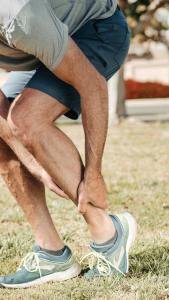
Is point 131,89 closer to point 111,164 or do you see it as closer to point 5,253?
point 111,164

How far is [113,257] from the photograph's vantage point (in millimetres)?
3754

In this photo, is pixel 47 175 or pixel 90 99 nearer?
pixel 90 99

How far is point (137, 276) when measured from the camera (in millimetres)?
3756

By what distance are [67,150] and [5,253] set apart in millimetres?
933

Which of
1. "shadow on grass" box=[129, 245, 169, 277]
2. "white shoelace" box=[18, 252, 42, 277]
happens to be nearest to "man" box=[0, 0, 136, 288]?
"white shoelace" box=[18, 252, 42, 277]

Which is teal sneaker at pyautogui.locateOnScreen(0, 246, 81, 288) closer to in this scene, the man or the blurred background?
the man

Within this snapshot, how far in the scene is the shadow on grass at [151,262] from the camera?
150 inches

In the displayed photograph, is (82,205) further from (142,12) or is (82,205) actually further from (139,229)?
(142,12)

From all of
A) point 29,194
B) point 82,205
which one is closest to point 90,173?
point 82,205

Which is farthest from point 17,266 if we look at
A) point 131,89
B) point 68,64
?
point 131,89

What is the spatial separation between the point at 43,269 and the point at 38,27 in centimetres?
122

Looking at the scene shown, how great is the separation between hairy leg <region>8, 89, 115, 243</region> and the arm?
54 mm

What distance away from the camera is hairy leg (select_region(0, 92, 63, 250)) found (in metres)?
3.83

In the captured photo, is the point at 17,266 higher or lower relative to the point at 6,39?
lower
